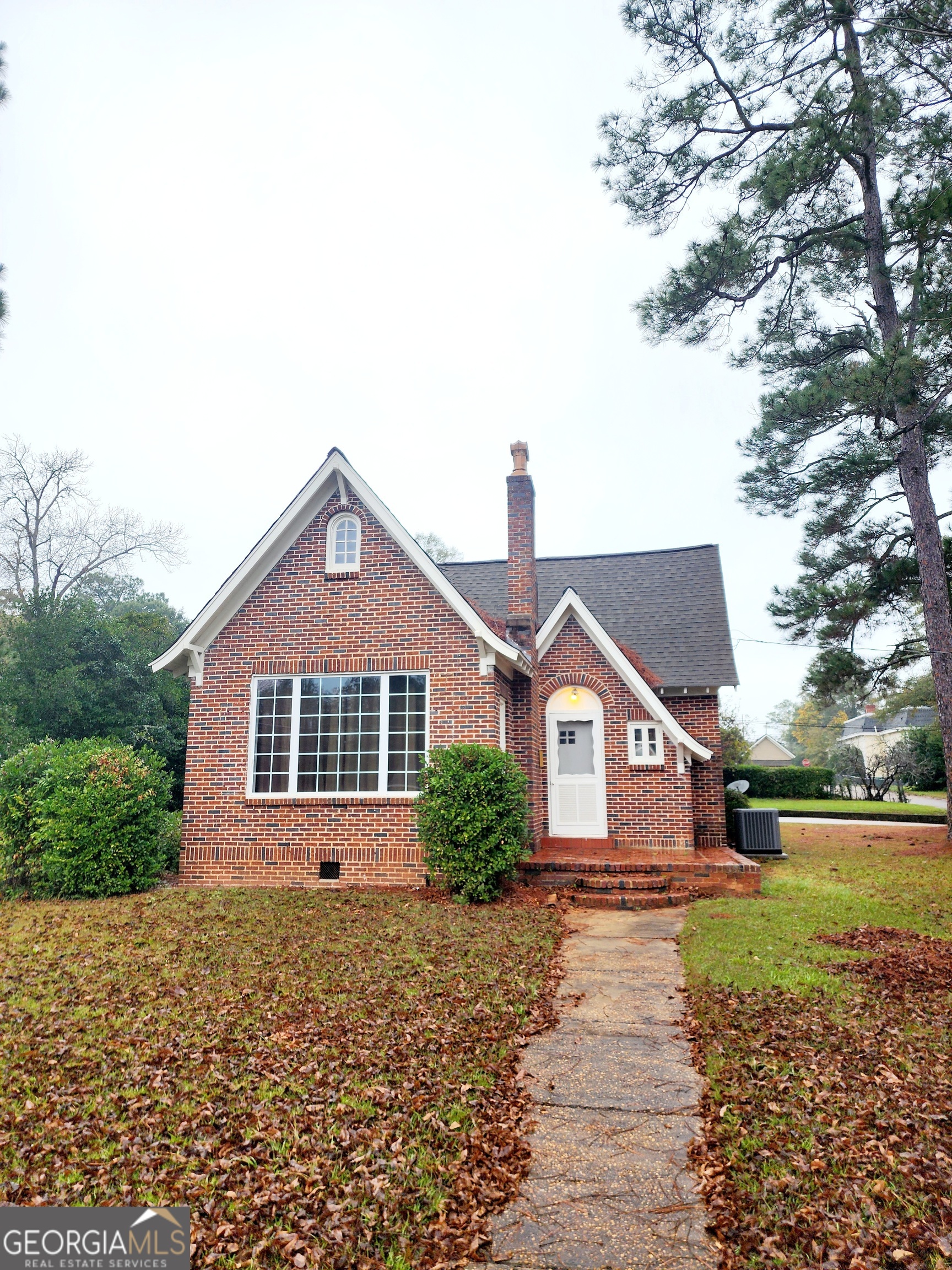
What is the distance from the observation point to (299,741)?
1197 cm

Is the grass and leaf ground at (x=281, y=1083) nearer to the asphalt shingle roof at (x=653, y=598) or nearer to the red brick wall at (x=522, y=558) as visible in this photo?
the red brick wall at (x=522, y=558)

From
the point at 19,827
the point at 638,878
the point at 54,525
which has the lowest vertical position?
the point at 638,878

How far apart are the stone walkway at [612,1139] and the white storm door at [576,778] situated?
21.7ft

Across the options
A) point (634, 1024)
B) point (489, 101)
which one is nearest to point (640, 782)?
point (634, 1024)

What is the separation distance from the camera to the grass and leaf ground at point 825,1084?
3.07 metres

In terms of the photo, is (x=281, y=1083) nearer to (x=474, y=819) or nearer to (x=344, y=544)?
(x=474, y=819)

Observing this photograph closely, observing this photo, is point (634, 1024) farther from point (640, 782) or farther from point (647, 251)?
point (647, 251)

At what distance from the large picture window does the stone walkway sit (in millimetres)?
5417

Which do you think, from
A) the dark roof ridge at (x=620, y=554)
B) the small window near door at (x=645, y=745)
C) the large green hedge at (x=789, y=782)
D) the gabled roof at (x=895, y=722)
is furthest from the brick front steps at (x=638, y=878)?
the gabled roof at (x=895, y=722)


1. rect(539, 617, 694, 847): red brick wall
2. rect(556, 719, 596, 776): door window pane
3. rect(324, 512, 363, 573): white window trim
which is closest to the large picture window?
rect(324, 512, 363, 573): white window trim

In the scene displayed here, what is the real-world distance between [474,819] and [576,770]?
13.5 feet

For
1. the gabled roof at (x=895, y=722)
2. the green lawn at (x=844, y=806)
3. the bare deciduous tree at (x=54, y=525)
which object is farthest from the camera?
the gabled roof at (x=895, y=722)

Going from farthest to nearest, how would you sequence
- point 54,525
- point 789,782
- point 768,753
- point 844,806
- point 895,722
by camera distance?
1. point 895,722
2. point 768,753
3. point 789,782
4. point 54,525
5. point 844,806

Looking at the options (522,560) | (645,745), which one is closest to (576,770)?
(645,745)
